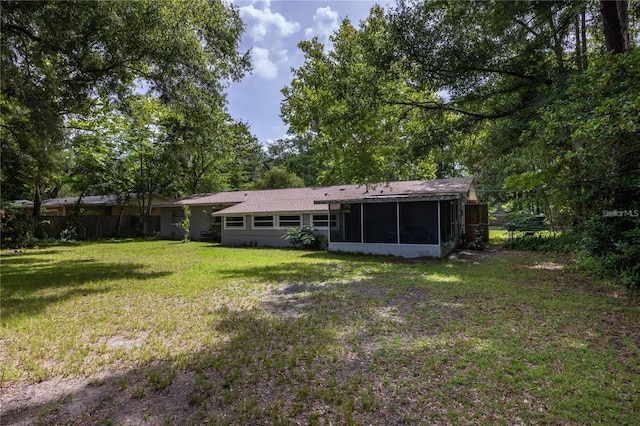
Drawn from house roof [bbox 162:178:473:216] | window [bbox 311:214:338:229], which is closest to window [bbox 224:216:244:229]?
house roof [bbox 162:178:473:216]

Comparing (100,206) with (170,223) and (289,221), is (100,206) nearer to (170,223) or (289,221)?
(170,223)

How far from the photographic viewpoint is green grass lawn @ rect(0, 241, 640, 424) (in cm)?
302

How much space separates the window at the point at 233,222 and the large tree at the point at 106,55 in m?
9.36

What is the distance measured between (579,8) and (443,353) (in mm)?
9724

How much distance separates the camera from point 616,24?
7.41 m

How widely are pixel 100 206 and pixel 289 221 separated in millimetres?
18942

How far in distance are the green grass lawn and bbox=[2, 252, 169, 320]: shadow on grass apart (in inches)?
4.0

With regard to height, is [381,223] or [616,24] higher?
[616,24]

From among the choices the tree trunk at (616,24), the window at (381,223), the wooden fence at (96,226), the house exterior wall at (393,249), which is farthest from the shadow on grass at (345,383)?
the wooden fence at (96,226)

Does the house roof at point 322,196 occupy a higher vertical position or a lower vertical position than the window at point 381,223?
higher

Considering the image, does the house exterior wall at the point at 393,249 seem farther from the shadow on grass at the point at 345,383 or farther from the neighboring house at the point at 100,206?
the neighboring house at the point at 100,206

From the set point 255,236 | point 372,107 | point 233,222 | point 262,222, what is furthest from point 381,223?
point 233,222

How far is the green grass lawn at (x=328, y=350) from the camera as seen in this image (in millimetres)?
3018

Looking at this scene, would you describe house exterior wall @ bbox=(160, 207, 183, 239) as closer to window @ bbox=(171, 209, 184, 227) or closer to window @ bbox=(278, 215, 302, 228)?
window @ bbox=(171, 209, 184, 227)
